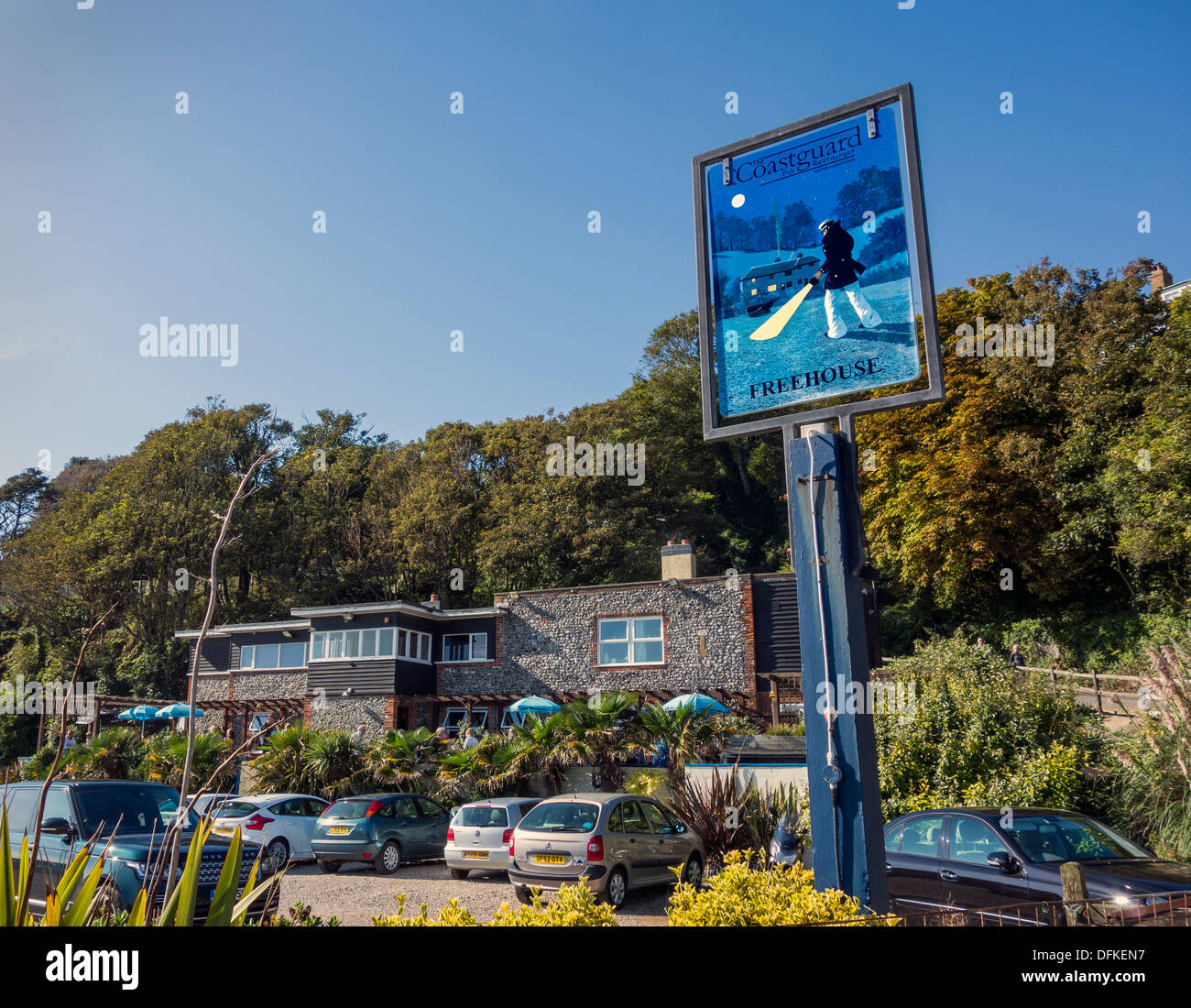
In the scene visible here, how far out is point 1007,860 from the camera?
790cm

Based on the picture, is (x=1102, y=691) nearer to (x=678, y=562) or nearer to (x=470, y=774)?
(x=678, y=562)

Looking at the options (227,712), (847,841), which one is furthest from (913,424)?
(847,841)

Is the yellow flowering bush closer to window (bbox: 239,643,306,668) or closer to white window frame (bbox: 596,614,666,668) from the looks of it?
→ white window frame (bbox: 596,614,666,668)

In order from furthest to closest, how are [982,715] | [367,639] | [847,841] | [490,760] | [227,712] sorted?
1. [227,712]
2. [367,639]
3. [490,760]
4. [982,715]
5. [847,841]

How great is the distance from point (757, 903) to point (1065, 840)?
213 inches

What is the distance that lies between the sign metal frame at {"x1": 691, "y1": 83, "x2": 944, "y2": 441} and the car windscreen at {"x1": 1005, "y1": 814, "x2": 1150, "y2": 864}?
443 cm

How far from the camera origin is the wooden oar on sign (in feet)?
22.9

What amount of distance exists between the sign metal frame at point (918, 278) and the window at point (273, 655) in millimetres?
31150

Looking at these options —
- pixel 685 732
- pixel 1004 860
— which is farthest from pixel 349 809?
pixel 1004 860

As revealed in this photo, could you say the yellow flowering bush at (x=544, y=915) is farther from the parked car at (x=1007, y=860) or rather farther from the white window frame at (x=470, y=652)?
the white window frame at (x=470, y=652)

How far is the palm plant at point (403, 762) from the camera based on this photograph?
2077cm
